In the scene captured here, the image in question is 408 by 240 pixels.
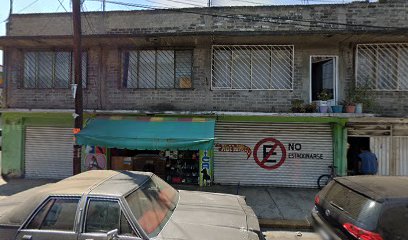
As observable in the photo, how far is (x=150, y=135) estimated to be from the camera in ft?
27.3

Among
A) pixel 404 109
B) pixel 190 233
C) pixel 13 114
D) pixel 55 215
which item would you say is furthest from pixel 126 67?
pixel 404 109

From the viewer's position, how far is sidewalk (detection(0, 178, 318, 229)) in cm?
686

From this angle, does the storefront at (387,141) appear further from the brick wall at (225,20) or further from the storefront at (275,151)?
the brick wall at (225,20)

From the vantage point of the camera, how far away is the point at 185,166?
396 inches

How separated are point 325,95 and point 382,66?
2.27 meters

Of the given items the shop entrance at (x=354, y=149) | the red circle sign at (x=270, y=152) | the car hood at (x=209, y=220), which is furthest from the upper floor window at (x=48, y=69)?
the shop entrance at (x=354, y=149)

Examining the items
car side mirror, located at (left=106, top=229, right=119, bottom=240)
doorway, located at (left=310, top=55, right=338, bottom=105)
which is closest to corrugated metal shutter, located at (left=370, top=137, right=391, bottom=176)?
doorway, located at (left=310, top=55, right=338, bottom=105)

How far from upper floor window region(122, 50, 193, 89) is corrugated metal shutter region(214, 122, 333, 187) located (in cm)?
219

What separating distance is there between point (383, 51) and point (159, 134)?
801cm

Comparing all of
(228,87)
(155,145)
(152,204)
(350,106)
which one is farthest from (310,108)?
(152,204)

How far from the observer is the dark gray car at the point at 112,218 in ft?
11.6

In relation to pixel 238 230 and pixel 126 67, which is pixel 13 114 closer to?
pixel 126 67

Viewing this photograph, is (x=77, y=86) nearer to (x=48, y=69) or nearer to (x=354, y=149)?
(x=48, y=69)

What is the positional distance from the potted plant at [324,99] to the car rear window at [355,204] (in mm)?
4453
